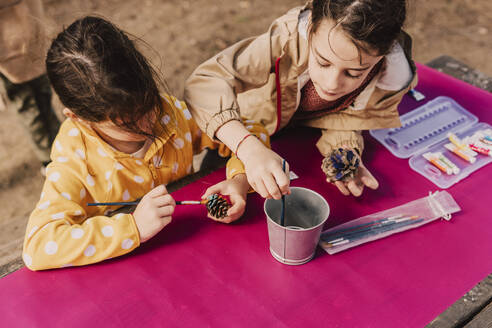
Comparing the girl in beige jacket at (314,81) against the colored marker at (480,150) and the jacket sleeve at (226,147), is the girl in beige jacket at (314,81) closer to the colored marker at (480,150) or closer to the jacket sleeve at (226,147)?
the jacket sleeve at (226,147)

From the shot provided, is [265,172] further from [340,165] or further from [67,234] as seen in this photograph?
[67,234]

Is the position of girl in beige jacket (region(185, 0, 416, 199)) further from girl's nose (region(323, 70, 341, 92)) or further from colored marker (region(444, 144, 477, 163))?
colored marker (region(444, 144, 477, 163))

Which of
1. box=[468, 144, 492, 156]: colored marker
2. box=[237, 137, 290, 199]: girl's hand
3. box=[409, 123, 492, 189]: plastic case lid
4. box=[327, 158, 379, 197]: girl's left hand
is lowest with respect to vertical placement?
box=[409, 123, 492, 189]: plastic case lid

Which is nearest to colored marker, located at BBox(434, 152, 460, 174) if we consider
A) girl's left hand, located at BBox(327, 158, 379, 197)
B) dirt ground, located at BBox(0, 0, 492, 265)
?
girl's left hand, located at BBox(327, 158, 379, 197)

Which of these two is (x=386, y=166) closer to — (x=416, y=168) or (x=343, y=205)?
(x=416, y=168)

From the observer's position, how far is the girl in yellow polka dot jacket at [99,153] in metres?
0.99

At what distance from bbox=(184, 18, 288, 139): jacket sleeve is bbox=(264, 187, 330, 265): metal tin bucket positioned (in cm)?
30

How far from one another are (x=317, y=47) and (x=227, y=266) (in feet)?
1.98

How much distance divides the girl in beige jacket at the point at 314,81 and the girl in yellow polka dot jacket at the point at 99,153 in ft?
0.50

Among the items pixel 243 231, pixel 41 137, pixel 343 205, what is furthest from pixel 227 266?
pixel 41 137

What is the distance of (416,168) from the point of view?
136 cm

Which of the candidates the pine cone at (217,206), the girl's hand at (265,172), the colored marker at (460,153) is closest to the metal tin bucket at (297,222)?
the girl's hand at (265,172)

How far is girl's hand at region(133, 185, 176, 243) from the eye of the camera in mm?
1049

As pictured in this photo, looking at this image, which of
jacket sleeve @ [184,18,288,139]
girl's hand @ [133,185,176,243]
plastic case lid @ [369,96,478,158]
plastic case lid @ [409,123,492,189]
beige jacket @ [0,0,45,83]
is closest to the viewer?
girl's hand @ [133,185,176,243]
